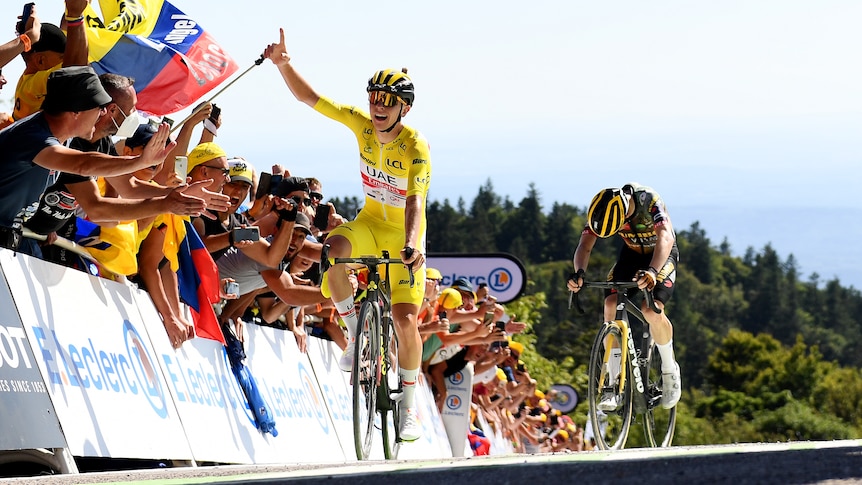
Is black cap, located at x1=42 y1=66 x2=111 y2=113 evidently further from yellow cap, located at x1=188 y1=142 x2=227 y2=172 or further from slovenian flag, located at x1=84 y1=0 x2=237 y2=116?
slovenian flag, located at x1=84 y1=0 x2=237 y2=116

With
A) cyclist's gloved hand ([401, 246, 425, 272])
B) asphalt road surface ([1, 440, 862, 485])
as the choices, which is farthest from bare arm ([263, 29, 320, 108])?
asphalt road surface ([1, 440, 862, 485])

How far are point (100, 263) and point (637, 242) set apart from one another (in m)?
5.21

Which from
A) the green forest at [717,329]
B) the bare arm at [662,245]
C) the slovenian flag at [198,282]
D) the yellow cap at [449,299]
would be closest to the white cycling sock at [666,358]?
the bare arm at [662,245]

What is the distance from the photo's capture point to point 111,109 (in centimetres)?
745

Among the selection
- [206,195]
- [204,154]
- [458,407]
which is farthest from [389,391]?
[458,407]

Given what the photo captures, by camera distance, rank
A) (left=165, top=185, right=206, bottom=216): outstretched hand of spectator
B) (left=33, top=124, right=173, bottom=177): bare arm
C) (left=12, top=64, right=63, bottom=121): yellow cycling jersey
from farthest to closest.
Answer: (left=12, top=64, right=63, bottom=121): yellow cycling jersey
(left=165, top=185, right=206, bottom=216): outstretched hand of spectator
(left=33, top=124, right=173, bottom=177): bare arm

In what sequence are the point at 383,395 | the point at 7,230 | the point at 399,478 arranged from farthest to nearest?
1. the point at 383,395
2. the point at 7,230
3. the point at 399,478

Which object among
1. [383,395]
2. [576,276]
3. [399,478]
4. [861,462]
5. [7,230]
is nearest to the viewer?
[399,478]

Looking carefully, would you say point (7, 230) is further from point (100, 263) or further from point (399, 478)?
point (399, 478)

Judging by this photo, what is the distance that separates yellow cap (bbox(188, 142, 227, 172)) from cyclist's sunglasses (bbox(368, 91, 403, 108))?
1.38 meters

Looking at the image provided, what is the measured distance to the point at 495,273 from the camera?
86.3ft

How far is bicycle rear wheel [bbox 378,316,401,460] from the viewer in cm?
926

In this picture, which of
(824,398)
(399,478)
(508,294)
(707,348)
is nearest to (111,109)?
(399,478)

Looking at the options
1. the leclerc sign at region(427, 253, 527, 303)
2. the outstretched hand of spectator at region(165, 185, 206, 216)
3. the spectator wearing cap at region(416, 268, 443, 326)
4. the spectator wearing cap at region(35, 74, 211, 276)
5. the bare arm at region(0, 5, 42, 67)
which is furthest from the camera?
the leclerc sign at region(427, 253, 527, 303)
